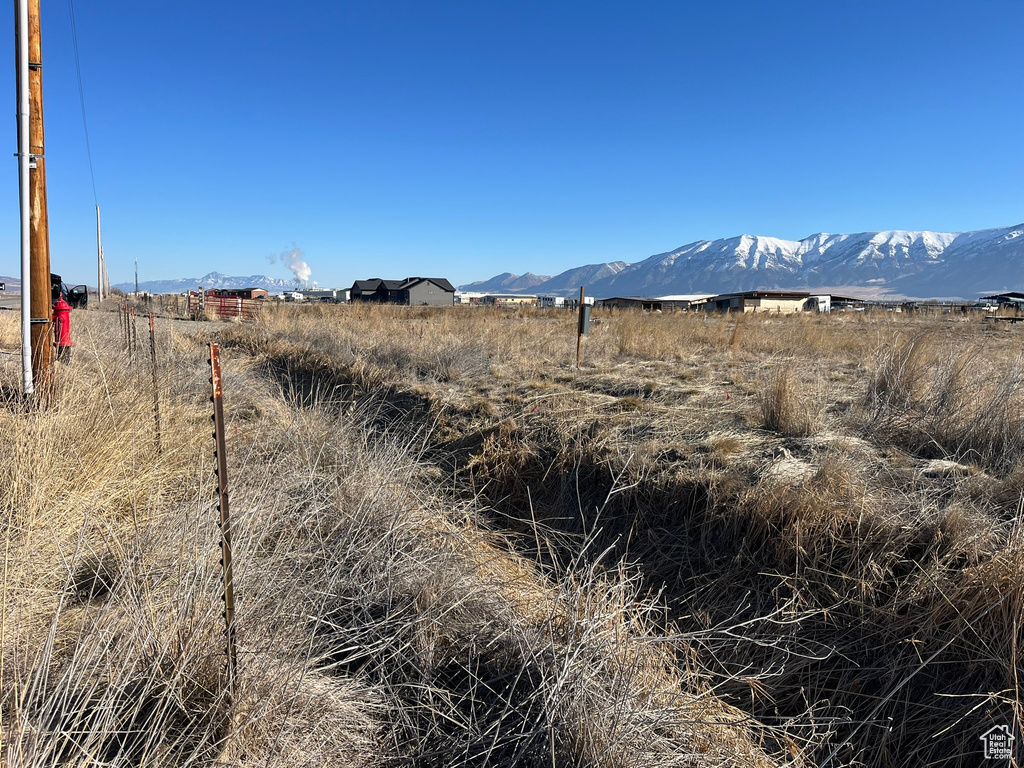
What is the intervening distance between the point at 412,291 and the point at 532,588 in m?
79.6

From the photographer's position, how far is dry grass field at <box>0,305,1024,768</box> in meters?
2.04

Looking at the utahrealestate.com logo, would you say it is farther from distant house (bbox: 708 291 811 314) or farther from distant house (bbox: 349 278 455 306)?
distant house (bbox: 349 278 455 306)

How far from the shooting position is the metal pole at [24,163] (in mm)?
5164

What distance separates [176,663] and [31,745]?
492 millimetres

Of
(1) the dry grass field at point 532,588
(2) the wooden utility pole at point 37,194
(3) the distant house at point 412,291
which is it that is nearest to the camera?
(1) the dry grass field at point 532,588

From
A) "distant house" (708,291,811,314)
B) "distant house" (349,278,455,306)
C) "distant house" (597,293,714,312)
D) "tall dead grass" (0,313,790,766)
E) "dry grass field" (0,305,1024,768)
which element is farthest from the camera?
"distant house" (349,278,455,306)

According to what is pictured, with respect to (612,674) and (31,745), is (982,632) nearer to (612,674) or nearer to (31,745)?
(612,674)

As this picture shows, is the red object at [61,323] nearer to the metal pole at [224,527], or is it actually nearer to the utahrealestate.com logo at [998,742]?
the metal pole at [224,527]

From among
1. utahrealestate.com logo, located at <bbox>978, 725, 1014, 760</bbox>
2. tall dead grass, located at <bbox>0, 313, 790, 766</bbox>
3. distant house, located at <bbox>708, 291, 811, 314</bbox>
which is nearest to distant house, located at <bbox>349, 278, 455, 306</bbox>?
distant house, located at <bbox>708, 291, 811, 314</bbox>

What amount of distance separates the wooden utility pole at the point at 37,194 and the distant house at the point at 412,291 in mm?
71950

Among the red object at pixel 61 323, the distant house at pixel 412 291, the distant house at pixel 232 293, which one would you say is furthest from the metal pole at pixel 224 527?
the distant house at pixel 412 291

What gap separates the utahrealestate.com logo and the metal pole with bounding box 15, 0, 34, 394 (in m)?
7.16

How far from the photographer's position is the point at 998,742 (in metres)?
2.28

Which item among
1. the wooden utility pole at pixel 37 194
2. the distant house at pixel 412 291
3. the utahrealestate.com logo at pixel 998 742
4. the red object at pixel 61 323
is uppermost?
the distant house at pixel 412 291
